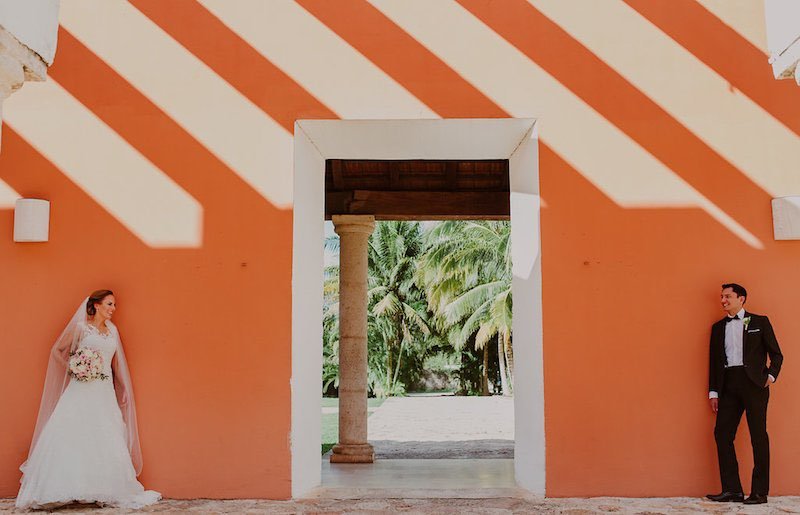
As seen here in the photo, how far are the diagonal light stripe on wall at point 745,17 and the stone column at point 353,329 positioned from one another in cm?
487

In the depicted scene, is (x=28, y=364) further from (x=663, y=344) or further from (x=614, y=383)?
(x=663, y=344)

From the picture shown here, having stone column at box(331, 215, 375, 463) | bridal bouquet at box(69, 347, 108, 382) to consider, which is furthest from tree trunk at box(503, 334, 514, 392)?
bridal bouquet at box(69, 347, 108, 382)

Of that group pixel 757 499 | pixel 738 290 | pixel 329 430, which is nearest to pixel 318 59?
pixel 738 290

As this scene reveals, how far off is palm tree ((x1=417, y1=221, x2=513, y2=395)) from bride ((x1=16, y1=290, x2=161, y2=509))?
1803cm

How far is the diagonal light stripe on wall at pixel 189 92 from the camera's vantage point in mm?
6309

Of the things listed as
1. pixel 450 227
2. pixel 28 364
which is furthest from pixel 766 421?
pixel 450 227

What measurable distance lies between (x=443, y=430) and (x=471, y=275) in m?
11.0

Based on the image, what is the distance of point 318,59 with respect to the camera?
6.38 metres

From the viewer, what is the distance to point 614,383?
19.9 ft

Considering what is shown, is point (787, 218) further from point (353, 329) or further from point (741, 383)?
point (353, 329)

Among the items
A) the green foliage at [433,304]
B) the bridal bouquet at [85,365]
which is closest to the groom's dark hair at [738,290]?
the bridal bouquet at [85,365]

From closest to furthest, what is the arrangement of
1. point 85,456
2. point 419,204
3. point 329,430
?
1. point 85,456
2. point 419,204
3. point 329,430

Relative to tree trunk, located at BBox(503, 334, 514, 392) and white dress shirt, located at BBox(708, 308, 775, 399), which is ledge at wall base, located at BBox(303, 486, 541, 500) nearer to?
white dress shirt, located at BBox(708, 308, 775, 399)

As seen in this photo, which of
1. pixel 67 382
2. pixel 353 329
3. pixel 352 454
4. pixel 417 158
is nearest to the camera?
pixel 67 382
